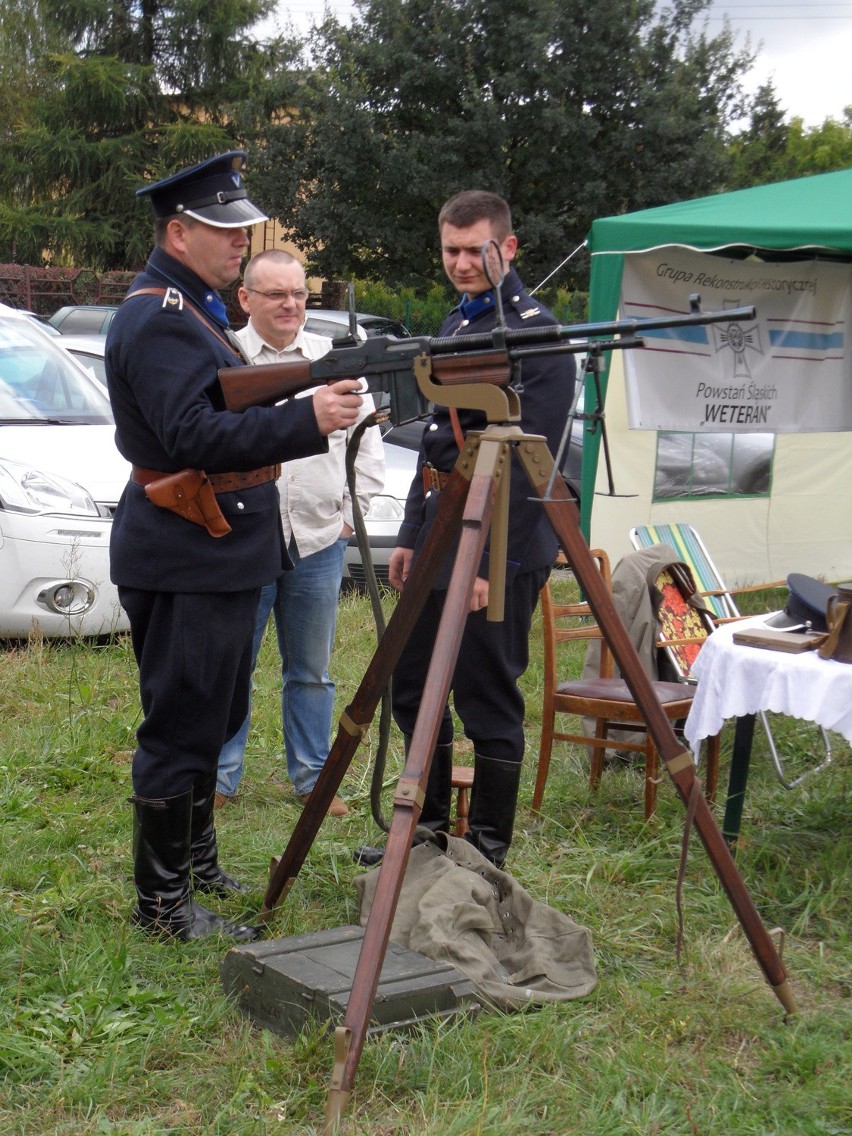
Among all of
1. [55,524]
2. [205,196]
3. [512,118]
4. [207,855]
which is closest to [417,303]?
[512,118]

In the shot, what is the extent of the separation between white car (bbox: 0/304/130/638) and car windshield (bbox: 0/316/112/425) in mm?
39

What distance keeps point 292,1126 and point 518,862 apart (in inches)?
69.6

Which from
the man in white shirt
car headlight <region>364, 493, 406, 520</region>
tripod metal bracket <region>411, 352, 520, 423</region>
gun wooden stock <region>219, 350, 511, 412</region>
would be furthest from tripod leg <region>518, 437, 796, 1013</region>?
car headlight <region>364, 493, 406, 520</region>

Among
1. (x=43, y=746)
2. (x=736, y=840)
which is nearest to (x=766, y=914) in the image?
(x=736, y=840)

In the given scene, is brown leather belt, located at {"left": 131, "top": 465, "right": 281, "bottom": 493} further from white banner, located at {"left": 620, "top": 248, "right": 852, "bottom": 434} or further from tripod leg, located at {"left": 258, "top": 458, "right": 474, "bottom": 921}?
white banner, located at {"left": 620, "top": 248, "right": 852, "bottom": 434}

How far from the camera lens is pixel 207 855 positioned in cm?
403

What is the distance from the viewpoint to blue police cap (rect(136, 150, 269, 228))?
3400 mm

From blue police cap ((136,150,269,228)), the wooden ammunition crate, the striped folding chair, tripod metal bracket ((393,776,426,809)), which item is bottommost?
the wooden ammunition crate

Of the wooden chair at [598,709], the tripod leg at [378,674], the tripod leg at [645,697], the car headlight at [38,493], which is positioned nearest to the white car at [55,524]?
the car headlight at [38,493]

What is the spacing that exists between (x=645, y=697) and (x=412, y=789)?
715mm

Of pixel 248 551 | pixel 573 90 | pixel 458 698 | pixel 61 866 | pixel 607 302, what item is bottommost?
pixel 61 866

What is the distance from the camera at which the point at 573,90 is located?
76.4ft

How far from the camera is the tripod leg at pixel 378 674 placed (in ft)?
11.0

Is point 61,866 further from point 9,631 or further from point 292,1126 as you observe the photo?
point 9,631
